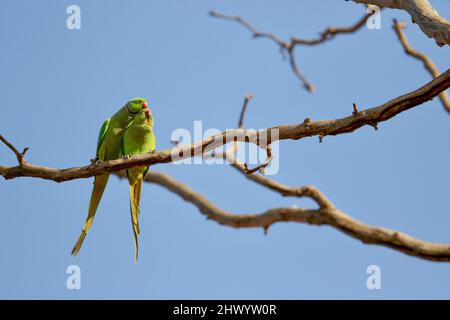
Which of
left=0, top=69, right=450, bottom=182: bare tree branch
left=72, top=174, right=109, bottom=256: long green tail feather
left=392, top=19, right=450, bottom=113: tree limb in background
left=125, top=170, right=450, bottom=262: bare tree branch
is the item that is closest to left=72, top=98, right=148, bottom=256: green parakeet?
left=72, top=174, right=109, bottom=256: long green tail feather

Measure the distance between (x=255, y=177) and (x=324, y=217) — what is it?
1026 millimetres

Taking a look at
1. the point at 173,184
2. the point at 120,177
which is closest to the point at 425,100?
the point at 173,184

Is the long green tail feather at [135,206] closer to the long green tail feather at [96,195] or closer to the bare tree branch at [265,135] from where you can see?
the long green tail feather at [96,195]

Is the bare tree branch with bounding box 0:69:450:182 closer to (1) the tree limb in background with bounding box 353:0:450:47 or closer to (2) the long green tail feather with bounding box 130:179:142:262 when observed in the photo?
(1) the tree limb in background with bounding box 353:0:450:47

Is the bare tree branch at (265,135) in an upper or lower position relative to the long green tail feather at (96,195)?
upper

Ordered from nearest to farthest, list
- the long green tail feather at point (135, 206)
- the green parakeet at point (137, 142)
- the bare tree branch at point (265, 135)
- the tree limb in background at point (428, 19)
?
the bare tree branch at point (265, 135), the tree limb in background at point (428, 19), the long green tail feather at point (135, 206), the green parakeet at point (137, 142)

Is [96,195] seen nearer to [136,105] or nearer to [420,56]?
[136,105]

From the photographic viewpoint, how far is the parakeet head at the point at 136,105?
5.36m

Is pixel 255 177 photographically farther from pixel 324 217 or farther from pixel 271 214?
pixel 324 217

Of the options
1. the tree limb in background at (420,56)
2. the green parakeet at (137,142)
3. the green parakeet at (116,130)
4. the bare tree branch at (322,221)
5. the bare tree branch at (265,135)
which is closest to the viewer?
the bare tree branch at (265,135)

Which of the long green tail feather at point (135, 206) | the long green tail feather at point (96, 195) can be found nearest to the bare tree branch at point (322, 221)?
the long green tail feather at point (135, 206)

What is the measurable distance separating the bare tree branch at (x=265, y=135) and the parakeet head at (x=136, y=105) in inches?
54.2

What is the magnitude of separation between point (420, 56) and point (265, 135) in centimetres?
337

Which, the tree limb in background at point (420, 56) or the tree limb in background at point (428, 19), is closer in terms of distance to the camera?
the tree limb in background at point (428, 19)
